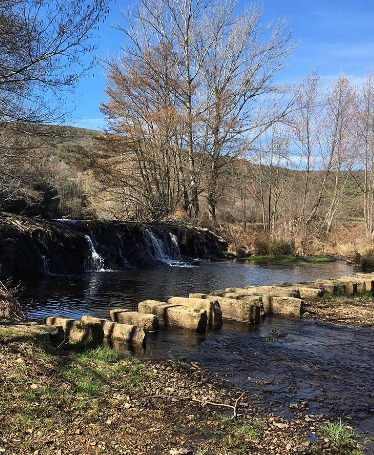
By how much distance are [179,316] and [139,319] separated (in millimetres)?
659

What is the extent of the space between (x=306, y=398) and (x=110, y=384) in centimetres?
202

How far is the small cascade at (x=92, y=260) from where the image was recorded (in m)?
16.2

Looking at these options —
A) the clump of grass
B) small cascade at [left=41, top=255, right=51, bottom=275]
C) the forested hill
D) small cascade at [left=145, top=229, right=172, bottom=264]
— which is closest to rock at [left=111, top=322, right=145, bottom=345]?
the clump of grass

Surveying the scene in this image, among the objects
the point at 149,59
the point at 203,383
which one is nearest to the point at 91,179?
the point at 149,59

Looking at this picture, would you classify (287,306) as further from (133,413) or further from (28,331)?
(133,413)

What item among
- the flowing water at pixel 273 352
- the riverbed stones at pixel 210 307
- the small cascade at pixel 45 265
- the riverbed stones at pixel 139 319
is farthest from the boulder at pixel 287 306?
the small cascade at pixel 45 265

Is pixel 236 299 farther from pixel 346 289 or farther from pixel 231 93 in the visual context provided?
pixel 231 93

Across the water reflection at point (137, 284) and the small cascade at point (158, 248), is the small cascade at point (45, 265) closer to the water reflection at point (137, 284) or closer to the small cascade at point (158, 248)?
the water reflection at point (137, 284)

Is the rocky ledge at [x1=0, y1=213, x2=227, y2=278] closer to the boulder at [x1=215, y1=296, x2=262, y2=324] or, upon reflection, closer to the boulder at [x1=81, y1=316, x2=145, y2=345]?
the boulder at [x1=215, y1=296, x2=262, y2=324]

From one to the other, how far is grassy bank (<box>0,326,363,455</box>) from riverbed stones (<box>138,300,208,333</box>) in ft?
6.47

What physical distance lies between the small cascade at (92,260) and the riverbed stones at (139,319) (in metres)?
8.97

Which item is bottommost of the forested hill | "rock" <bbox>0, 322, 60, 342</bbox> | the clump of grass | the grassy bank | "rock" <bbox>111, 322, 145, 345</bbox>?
the clump of grass

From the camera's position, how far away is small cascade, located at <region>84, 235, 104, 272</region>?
636 inches

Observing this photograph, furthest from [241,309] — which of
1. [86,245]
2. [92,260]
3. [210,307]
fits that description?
[86,245]
